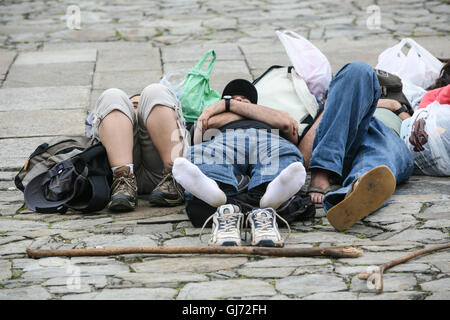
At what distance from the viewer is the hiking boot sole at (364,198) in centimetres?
320

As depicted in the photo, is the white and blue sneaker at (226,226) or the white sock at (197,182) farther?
the white sock at (197,182)

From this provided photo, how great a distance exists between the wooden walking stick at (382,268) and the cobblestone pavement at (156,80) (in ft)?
0.09

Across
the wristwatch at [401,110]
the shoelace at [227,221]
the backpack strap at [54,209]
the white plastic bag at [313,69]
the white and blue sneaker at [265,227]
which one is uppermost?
the white plastic bag at [313,69]

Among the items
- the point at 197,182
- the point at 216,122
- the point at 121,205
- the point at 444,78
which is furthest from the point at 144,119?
the point at 444,78

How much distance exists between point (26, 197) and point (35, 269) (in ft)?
3.05

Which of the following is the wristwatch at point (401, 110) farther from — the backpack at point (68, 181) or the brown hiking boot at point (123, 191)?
the backpack at point (68, 181)

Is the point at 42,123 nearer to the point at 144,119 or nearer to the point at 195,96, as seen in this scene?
the point at 195,96

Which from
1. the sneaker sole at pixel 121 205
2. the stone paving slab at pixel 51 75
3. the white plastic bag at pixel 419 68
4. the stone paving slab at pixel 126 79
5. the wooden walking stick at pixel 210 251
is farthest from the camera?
the stone paving slab at pixel 51 75

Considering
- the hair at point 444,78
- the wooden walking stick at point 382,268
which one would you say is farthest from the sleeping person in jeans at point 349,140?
the hair at point 444,78

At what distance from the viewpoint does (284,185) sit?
3.29 metres

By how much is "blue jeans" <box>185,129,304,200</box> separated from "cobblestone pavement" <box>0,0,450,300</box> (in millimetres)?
Answer: 303

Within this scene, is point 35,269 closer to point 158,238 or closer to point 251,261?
point 158,238

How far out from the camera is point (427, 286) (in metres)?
2.66
